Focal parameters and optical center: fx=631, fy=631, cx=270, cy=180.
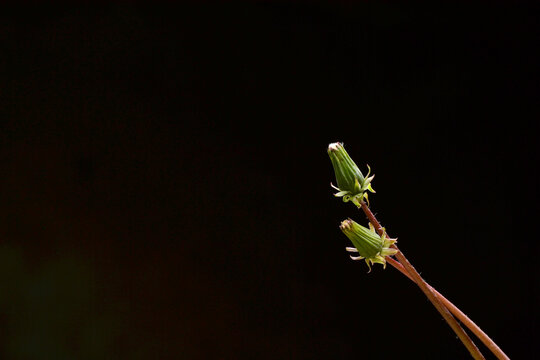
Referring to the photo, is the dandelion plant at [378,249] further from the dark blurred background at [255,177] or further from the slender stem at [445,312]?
the dark blurred background at [255,177]

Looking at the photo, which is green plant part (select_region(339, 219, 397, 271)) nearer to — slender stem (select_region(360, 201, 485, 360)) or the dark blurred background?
slender stem (select_region(360, 201, 485, 360))

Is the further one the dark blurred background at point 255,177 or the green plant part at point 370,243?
the dark blurred background at point 255,177

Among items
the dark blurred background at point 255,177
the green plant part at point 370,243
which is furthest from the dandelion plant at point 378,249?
the dark blurred background at point 255,177

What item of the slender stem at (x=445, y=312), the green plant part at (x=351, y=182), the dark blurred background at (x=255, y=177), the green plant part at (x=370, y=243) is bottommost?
the slender stem at (x=445, y=312)

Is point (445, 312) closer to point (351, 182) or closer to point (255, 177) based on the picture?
point (351, 182)

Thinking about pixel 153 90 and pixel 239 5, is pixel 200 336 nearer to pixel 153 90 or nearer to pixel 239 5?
pixel 153 90

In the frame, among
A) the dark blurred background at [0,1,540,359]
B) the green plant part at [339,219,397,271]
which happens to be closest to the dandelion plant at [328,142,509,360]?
the green plant part at [339,219,397,271]

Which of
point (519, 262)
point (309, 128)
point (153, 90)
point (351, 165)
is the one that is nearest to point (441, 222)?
point (519, 262)
